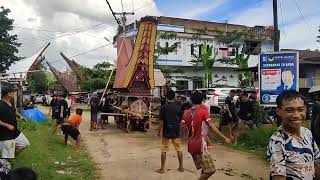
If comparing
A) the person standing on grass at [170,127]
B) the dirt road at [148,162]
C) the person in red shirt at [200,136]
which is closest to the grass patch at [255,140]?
the dirt road at [148,162]

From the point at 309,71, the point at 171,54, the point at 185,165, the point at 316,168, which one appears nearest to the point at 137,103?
the point at 185,165

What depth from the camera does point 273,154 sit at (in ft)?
10.7

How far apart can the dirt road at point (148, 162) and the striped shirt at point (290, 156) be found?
5597 millimetres

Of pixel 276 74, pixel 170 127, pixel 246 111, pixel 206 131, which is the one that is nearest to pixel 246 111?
pixel 246 111

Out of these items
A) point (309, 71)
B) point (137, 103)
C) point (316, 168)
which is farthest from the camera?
point (309, 71)

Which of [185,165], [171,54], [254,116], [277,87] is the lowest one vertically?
[185,165]

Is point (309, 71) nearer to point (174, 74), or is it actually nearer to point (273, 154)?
point (174, 74)

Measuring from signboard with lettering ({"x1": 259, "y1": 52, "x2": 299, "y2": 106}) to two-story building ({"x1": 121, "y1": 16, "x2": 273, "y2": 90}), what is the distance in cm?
2523

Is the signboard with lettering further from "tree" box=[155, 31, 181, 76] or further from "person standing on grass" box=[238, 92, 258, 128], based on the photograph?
"tree" box=[155, 31, 181, 76]

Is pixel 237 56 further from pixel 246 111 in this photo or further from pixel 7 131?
pixel 7 131

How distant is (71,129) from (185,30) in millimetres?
29101

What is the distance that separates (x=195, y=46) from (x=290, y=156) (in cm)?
3739

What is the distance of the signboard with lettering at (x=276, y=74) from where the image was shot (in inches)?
481

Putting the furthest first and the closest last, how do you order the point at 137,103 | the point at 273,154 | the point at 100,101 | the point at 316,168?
the point at 100,101 < the point at 137,103 < the point at 316,168 < the point at 273,154
